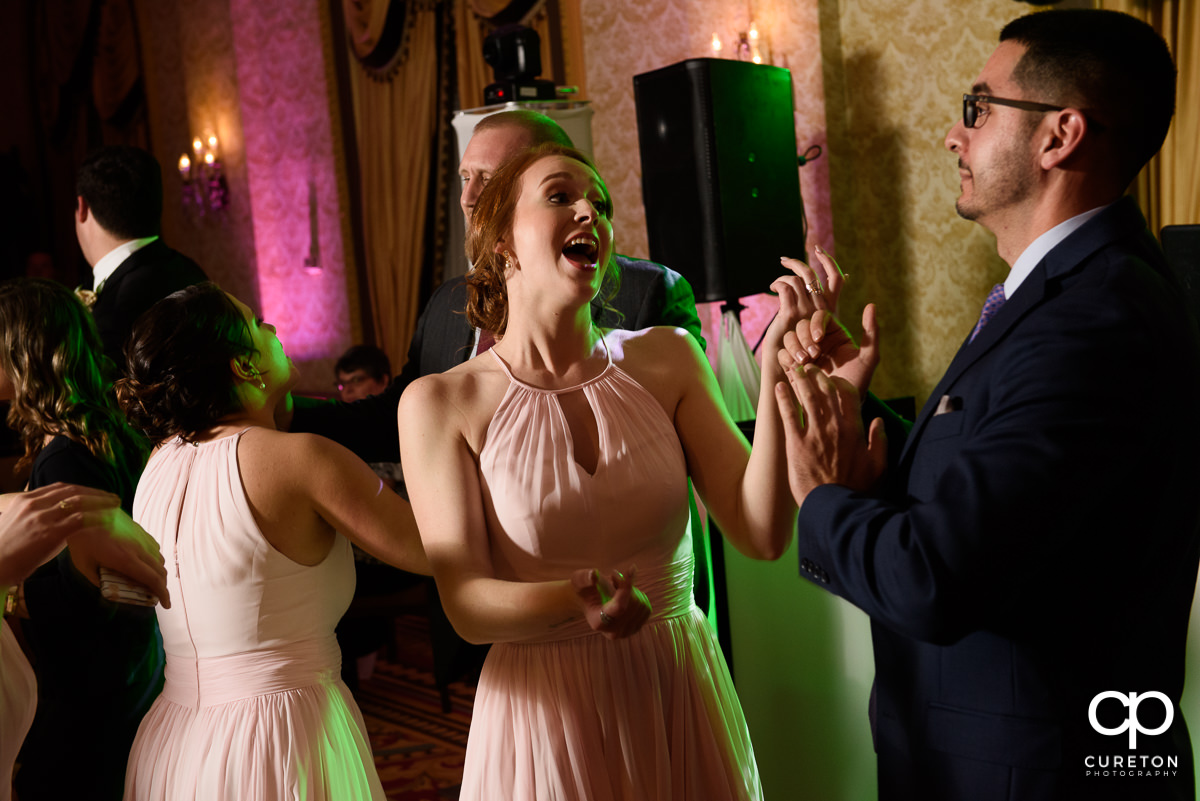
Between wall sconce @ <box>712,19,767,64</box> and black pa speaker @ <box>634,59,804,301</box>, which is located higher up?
wall sconce @ <box>712,19,767,64</box>

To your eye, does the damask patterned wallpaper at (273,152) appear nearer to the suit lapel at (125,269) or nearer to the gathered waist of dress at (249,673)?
the suit lapel at (125,269)

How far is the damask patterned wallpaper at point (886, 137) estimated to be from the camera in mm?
4301

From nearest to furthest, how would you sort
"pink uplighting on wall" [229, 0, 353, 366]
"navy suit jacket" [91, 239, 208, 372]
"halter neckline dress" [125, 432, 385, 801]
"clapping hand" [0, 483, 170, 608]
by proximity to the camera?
"clapping hand" [0, 483, 170, 608], "halter neckline dress" [125, 432, 385, 801], "navy suit jacket" [91, 239, 208, 372], "pink uplighting on wall" [229, 0, 353, 366]

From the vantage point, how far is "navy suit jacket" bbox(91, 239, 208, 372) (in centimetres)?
301

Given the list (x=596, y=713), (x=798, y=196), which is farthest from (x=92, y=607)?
(x=798, y=196)

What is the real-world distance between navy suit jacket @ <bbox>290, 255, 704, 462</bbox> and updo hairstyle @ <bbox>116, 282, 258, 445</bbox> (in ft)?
1.55

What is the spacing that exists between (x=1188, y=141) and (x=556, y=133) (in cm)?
258

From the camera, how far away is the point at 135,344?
71.9 inches

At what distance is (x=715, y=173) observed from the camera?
11.7 feet

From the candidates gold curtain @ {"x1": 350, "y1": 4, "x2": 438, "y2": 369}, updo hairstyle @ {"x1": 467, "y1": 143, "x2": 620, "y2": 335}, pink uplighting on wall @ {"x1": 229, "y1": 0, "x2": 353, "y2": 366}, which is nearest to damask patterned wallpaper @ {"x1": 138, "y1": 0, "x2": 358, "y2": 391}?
pink uplighting on wall @ {"x1": 229, "y1": 0, "x2": 353, "y2": 366}

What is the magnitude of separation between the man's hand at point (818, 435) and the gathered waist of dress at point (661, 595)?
0.92 feet

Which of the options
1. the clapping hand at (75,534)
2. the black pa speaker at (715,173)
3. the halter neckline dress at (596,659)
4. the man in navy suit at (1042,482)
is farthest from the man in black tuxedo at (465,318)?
the black pa speaker at (715,173)

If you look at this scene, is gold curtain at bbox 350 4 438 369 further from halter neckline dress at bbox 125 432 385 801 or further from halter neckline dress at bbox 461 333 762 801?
halter neckline dress at bbox 461 333 762 801

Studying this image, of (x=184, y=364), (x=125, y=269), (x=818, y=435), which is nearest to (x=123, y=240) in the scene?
(x=125, y=269)
